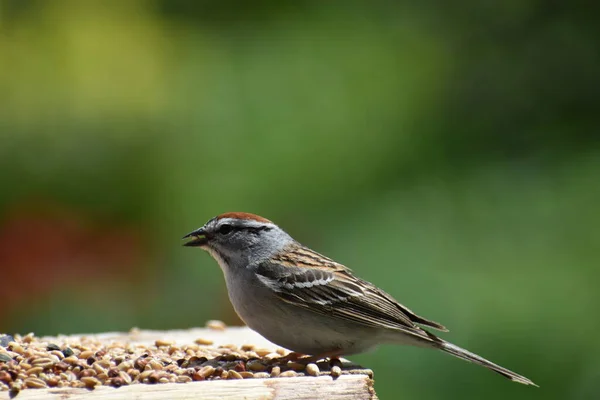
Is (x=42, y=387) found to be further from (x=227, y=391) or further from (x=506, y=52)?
(x=506, y=52)

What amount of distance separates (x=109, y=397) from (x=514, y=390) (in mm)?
2563

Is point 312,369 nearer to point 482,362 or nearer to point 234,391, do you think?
point 234,391

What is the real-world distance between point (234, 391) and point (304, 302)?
2.30 feet

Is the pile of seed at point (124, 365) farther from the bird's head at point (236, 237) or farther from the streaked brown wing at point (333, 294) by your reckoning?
the bird's head at point (236, 237)

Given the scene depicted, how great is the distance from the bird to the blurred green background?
1149 millimetres

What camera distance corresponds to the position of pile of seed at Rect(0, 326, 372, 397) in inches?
101

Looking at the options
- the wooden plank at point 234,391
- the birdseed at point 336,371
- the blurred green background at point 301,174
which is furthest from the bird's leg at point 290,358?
the blurred green background at point 301,174

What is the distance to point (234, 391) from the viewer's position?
2.48 meters

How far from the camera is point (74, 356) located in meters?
2.84

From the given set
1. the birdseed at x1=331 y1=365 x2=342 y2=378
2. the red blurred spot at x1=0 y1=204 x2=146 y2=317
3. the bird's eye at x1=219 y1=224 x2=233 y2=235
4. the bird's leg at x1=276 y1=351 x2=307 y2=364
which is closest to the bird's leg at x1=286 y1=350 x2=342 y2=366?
the bird's leg at x1=276 y1=351 x2=307 y2=364

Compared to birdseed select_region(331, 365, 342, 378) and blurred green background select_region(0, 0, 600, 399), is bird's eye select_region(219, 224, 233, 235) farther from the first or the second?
blurred green background select_region(0, 0, 600, 399)

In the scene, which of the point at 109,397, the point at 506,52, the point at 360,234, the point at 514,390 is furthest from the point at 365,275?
the point at 109,397

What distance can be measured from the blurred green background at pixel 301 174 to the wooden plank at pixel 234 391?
5.83ft

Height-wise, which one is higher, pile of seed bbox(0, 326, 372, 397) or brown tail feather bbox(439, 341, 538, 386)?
brown tail feather bbox(439, 341, 538, 386)
